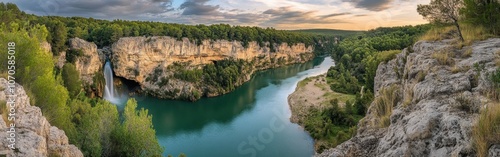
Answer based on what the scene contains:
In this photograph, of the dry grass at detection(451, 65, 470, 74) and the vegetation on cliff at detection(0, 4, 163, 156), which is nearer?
the dry grass at detection(451, 65, 470, 74)

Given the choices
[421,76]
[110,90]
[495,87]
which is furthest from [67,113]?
[110,90]

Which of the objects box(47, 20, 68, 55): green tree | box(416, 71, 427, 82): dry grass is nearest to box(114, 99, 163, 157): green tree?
box(416, 71, 427, 82): dry grass

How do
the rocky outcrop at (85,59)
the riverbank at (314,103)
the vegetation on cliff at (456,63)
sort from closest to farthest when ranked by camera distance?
1. the vegetation on cliff at (456,63)
2. the riverbank at (314,103)
3. the rocky outcrop at (85,59)

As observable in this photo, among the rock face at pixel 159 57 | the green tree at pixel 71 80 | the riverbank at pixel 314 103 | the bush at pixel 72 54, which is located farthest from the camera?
the rock face at pixel 159 57

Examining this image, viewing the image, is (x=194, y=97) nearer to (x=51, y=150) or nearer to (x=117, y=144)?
(x=117, y=144)

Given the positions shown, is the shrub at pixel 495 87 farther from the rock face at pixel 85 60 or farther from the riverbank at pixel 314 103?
the rock face at pixel 85 60

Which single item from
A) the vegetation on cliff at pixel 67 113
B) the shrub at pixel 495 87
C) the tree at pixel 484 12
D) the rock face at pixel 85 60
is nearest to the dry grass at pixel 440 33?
the tree at pixel 484 12

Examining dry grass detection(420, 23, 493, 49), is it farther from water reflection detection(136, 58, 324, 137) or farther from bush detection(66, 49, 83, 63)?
bush detection(66, 49, 83, 63)
